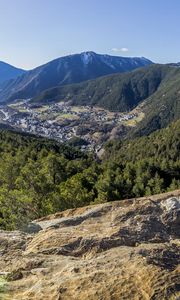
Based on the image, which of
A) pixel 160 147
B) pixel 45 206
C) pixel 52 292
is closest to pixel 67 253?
pixel 52 292

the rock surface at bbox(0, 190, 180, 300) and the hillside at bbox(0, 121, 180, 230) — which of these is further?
the hillside at bbox(0, 121, 180, 230)

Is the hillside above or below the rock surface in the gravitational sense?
below

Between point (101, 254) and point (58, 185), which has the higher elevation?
point (101, 254)

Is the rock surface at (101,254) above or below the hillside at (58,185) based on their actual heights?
above

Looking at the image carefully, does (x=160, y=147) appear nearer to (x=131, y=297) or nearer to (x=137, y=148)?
(x=137, y=148)

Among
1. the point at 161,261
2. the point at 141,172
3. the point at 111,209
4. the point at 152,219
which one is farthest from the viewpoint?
the point at 141,172

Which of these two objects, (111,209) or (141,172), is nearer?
(111,209)

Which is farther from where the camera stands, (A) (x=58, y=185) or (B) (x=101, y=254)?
(A) (x=58, y=185)

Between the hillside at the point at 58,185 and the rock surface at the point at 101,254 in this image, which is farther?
the hillside at the point at 58,185
